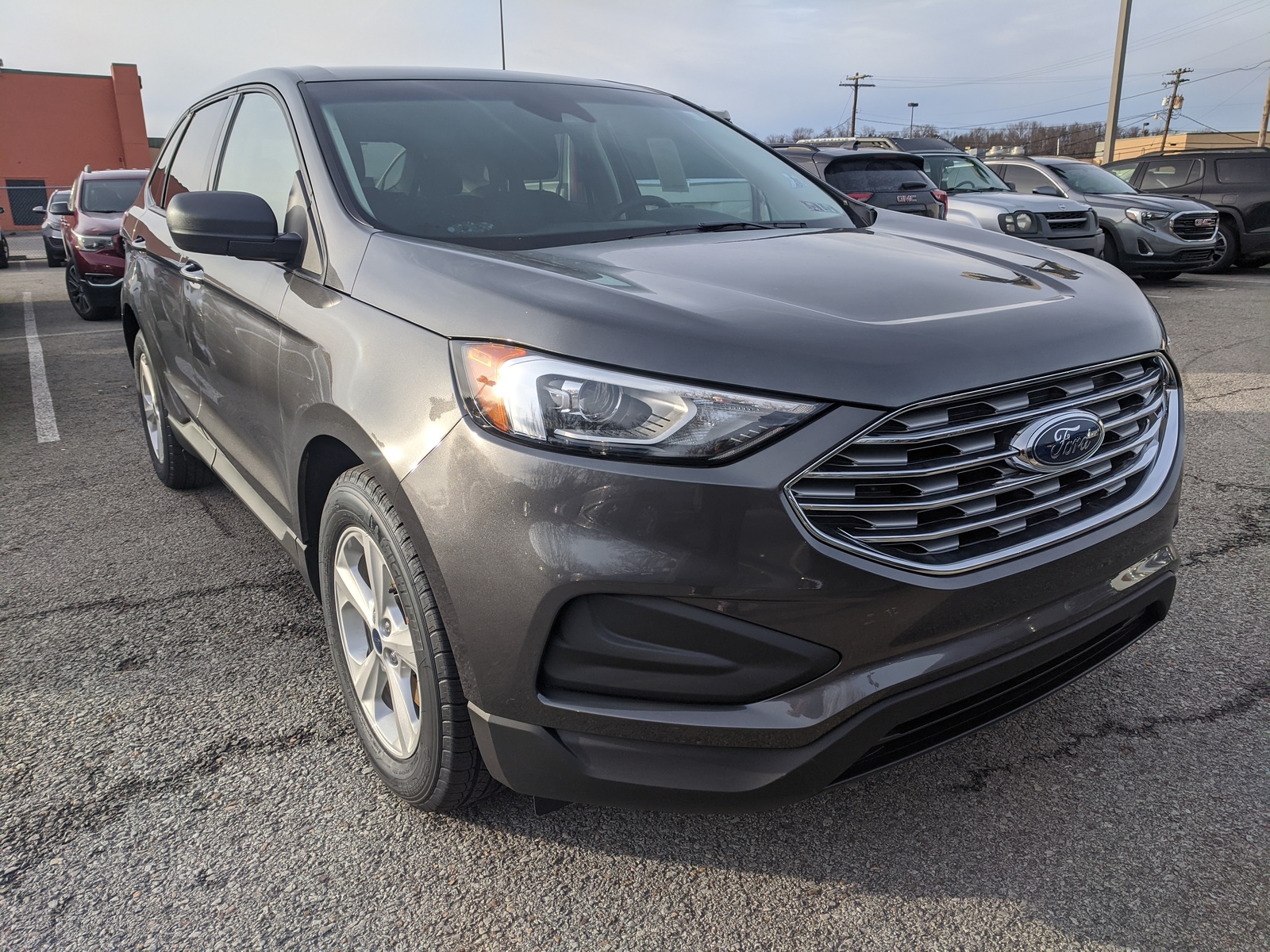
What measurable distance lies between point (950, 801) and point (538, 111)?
2330 millimetres

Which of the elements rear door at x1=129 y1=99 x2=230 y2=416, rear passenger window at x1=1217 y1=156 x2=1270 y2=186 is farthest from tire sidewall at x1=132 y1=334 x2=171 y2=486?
rear passenger window at x1=1217 y1=156 x2=1270 y2=186

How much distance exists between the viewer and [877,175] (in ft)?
31.4

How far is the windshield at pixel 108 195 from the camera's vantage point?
11031 mm

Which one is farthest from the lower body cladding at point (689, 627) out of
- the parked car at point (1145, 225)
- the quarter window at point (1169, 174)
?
the quarter window at point (1169, 174)

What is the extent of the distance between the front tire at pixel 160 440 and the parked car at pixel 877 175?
6725mm

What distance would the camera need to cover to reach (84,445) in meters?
5.41

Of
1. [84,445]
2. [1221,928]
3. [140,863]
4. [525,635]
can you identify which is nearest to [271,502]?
[140,863]

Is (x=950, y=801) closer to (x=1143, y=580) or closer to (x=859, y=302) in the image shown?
(x=1143, y=580)

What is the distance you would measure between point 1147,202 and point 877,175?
4.29m

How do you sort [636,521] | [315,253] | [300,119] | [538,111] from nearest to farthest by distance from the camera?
[636,521]
[315,253]
[300,119]
[538,111]

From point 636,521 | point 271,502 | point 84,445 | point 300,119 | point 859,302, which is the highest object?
point 300,119

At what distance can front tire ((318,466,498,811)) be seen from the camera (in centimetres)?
186

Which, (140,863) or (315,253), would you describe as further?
(315,253)

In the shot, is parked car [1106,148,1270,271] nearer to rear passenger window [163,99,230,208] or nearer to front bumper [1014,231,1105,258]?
front bumper [1014,231,1105,258]
